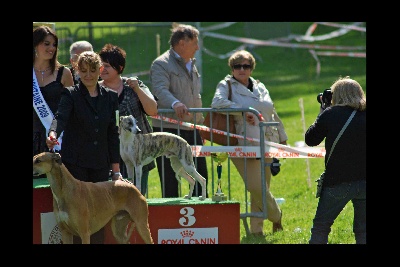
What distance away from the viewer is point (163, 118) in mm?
9805

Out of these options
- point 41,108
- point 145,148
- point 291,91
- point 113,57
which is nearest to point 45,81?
point 41,108

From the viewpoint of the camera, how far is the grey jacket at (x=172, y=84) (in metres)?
9.80

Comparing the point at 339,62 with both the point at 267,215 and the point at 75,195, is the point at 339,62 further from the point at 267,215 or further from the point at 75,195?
the point at 75,195

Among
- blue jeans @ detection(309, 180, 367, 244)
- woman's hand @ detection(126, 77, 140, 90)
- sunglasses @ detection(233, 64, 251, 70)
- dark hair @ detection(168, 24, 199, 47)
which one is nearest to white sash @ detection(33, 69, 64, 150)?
woman's hand @ detection(126, 77, 140, 90)

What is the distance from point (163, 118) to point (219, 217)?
68.4 inches

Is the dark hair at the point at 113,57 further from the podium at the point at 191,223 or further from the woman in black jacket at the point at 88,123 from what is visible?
the podium at the point at 191,223

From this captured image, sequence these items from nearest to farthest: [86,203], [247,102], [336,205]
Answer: [86,203] < [336,205] < [247,102]

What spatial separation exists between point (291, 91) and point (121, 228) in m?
18.0

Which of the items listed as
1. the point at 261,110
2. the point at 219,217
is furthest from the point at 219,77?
the point at 219,217

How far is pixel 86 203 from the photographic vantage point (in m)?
7.61

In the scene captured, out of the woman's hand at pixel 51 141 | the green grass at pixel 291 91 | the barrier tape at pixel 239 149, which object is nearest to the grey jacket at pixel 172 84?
the barrier tape at pixel 239 149

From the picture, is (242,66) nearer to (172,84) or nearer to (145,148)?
(172,84)

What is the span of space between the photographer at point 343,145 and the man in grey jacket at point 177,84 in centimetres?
184

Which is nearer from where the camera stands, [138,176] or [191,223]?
[191,223]
